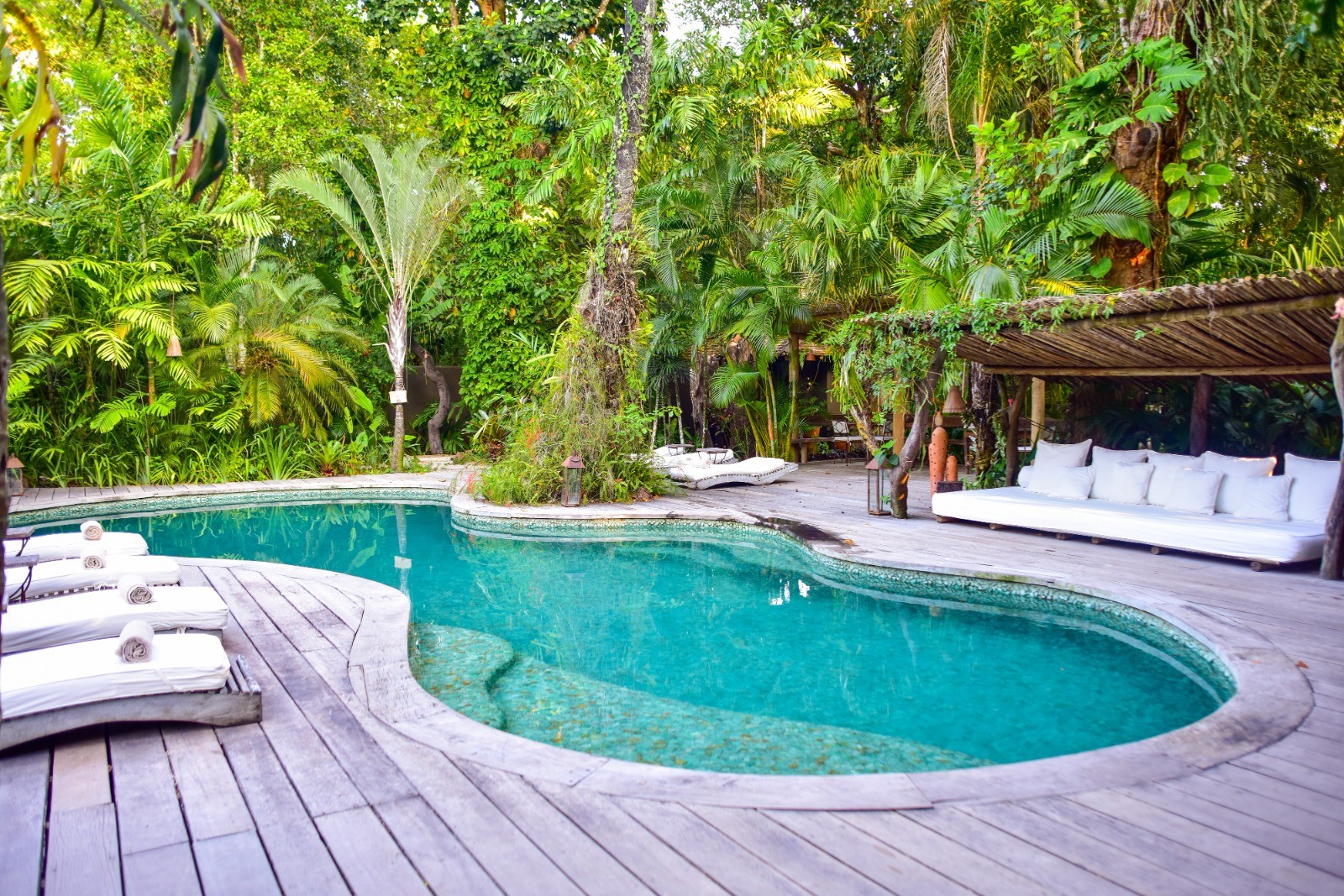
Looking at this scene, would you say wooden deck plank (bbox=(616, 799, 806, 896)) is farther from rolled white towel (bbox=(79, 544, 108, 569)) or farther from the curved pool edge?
rolled white towel (bbox=(79, 544, 108, 569))

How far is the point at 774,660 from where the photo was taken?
5316 mm

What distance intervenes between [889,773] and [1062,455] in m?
6.23

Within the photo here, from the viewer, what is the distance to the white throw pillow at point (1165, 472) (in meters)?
7.36

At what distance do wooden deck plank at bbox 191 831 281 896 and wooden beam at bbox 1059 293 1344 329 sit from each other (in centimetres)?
642

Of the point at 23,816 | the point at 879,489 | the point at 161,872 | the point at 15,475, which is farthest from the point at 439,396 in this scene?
the point at 161,872

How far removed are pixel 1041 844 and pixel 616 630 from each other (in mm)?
3836

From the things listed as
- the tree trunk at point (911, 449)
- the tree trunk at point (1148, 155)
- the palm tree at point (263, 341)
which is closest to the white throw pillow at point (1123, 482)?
the tree trunk at point (911, 449)

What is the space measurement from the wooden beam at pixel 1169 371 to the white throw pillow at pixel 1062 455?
0.83m

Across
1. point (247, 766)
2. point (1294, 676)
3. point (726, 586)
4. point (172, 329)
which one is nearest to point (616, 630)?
point (726, 586)

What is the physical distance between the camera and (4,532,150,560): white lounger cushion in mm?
5453

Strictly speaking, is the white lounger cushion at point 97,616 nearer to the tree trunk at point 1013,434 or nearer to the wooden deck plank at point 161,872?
the wooden deck plank at point 161,872

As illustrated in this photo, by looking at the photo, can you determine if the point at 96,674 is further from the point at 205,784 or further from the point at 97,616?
the point at 97,616

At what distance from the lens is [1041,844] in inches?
96.9

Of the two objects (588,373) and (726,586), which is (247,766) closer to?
(726,586)
